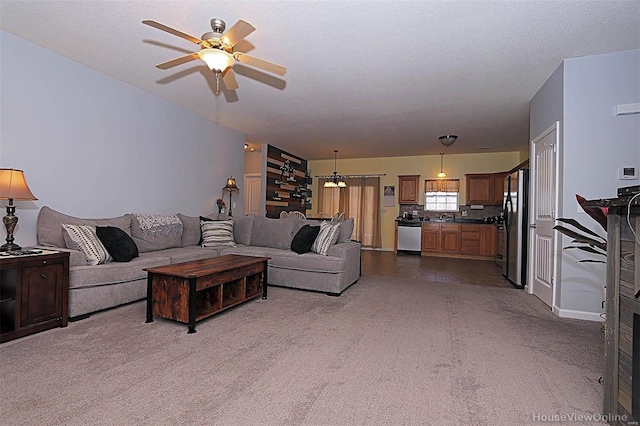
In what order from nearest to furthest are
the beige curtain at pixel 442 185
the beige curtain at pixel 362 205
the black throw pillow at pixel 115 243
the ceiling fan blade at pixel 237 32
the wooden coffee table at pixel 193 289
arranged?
the ceiling fan blade at pixel 237 32
the wooden coffee table at pixel 193 289
the black throw pillow at pixel 115 243
the beige curtain at pixel 442 185
the beige curtain at pixel 362 205

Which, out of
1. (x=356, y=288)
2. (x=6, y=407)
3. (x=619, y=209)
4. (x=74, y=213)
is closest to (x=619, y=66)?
(x=619, y=209)

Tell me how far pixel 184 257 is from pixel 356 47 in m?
3.05

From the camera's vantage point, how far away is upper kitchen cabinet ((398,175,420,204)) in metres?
8.97

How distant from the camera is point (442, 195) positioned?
348 inches

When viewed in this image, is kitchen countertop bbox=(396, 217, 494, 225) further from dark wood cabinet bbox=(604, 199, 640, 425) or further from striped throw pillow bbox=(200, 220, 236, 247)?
dark wood cabinet bbox=(604, 199, 640, 425)

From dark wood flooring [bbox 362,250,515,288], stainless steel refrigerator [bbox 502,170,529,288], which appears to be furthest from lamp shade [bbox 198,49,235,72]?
stainless steel refrigerator [bbox 502,170,529,288]

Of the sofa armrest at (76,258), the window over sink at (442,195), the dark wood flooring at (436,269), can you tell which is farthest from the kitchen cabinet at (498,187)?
the sofa armrest at (76,258)

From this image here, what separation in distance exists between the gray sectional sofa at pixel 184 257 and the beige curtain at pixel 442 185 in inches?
191

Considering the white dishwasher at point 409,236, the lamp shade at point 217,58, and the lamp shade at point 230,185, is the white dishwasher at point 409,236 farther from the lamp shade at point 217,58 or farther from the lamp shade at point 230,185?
the lamp shade at point 217,58

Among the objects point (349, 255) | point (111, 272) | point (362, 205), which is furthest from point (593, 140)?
point (362, 205)

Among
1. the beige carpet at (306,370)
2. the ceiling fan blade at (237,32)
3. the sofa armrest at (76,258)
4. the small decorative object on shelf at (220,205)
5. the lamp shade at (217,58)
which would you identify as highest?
the ceiling fan blade at (237,32)

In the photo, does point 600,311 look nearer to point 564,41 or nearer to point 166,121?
point 564,41

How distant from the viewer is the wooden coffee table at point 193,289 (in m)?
2.76

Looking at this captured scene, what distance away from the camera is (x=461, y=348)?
2.48 meters
